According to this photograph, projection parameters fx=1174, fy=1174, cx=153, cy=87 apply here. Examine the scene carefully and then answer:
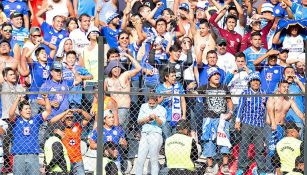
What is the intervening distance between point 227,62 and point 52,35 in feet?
8.41

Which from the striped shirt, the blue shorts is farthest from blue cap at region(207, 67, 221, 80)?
the blue shorts

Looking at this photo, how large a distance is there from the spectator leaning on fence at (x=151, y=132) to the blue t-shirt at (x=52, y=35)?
2189 mm

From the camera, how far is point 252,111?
49.4 feet

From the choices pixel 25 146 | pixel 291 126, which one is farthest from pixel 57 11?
pixel 291 126

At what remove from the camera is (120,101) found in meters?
15.0

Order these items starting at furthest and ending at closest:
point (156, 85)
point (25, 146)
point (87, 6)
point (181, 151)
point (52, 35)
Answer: point (87, 6)
point (52, 35)
point (156, 85)
point (181, 151)
point (25, 146)

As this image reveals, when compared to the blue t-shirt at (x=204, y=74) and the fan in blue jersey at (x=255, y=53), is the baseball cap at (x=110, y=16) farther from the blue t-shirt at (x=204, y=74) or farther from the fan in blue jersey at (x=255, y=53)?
the fan in blue jersey at (x=255, y=53)

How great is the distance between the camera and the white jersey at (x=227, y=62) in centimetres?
1605

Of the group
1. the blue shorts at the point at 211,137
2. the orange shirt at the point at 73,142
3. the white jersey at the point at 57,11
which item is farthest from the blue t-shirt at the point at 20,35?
the blue shorts at the point at 211,137

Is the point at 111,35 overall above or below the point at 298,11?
below

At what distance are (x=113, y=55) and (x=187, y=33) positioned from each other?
1.71 meters

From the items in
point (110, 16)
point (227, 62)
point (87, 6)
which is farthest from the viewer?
point (87, 6)

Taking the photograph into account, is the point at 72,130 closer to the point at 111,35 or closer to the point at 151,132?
the point at 151,132

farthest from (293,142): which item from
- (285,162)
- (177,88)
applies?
(177,88)
